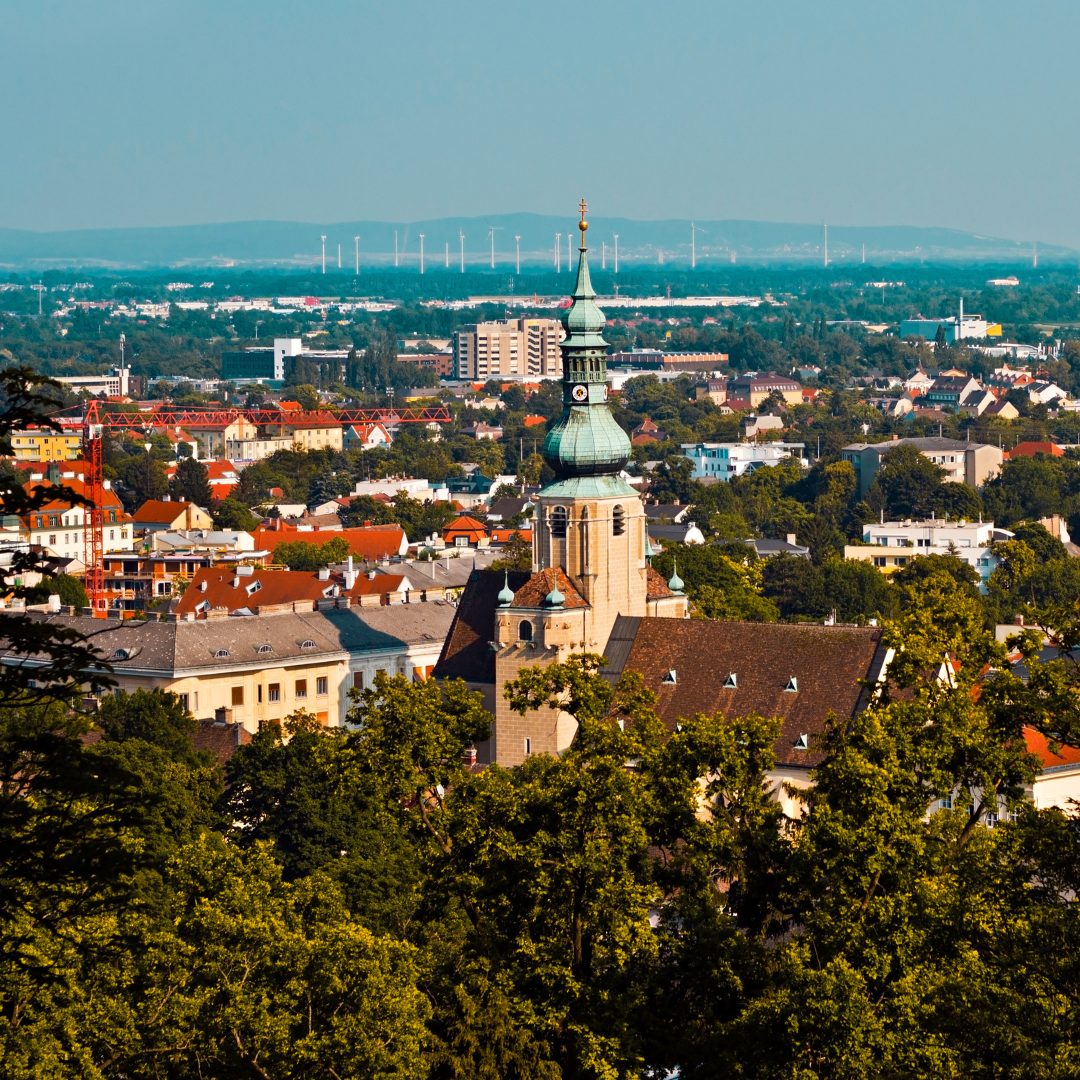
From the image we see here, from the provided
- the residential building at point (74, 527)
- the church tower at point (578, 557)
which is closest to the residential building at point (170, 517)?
the residential building at point (74, 527)

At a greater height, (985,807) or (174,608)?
(985,807)

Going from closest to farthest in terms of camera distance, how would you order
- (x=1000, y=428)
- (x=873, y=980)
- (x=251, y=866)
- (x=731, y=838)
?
(x=873, y=980) < (x=731, y=838) < (x=251, y=866) < (x=1000, y=428)

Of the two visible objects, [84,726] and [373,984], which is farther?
[373,984]

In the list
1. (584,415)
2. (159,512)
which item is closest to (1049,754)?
(584,415)

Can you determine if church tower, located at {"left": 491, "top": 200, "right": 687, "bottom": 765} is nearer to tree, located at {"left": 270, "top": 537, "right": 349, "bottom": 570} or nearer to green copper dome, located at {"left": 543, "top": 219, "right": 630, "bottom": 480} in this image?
green copper dome, located at {"left": 543, "top": 219, "right": 630, "bottom": 480}

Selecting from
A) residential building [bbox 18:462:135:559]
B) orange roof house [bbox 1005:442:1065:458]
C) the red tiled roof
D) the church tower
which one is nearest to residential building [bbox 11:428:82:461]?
residential building [bbox 18:462:135:559]

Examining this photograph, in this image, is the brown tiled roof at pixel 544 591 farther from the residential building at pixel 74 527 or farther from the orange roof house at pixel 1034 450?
the orange roof house at pixel 1034 450

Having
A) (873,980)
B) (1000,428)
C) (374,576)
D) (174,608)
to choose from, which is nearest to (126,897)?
(873,980)

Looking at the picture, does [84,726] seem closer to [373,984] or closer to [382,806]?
[373,984]
